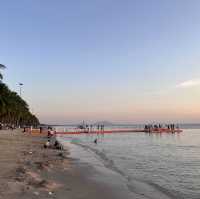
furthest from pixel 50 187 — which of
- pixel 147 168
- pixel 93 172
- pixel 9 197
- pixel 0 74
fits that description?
pixel 0 74

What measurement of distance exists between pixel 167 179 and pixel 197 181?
162 centimetres

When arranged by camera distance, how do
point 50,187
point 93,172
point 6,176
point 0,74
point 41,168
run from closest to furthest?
point 50,187 → point 6,176 → point 41,168 → point 93,172 → point 0,74

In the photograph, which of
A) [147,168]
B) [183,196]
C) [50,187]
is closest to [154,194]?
[183,196]

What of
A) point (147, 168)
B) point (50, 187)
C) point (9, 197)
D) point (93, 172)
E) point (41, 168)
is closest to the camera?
point (9, 197)

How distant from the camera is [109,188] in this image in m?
14.4

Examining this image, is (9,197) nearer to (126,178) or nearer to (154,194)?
(154,194)

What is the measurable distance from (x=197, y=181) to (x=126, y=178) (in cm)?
382

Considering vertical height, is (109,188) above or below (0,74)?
below

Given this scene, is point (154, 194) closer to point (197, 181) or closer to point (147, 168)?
point (197, 181)

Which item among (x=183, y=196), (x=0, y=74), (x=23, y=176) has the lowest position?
(x=183, y=196)

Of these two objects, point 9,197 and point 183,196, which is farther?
point 183,196

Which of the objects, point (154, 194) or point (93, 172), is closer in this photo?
point (154, 194)

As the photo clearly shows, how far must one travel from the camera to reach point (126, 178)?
18.1m

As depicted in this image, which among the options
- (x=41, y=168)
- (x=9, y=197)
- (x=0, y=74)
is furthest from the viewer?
(x=0, y=74)
